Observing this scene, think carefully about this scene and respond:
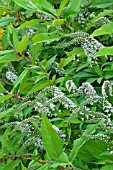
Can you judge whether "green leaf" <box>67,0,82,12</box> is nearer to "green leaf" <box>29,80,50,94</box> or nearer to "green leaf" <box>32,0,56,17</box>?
"green leaf" <box>32,0,56,17</box>

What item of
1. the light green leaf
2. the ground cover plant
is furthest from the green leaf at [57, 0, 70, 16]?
the light green leaf

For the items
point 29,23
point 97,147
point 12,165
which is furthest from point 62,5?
point 12,165

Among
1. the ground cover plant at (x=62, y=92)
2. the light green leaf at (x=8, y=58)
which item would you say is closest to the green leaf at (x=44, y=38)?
the ground cover plant at (x=62, y=92)

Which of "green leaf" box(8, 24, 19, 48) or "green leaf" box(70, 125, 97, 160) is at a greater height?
"green leaf" box(8, 24, 19, 48)

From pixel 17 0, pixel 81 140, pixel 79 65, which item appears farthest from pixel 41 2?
pixel 81 140

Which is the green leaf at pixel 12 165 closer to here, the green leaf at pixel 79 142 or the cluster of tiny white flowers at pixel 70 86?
the cluster of tiny white flowers at pixel 70 86

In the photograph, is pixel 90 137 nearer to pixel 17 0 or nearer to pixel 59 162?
pixel 59 162

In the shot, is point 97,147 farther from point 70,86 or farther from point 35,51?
point 35,51
